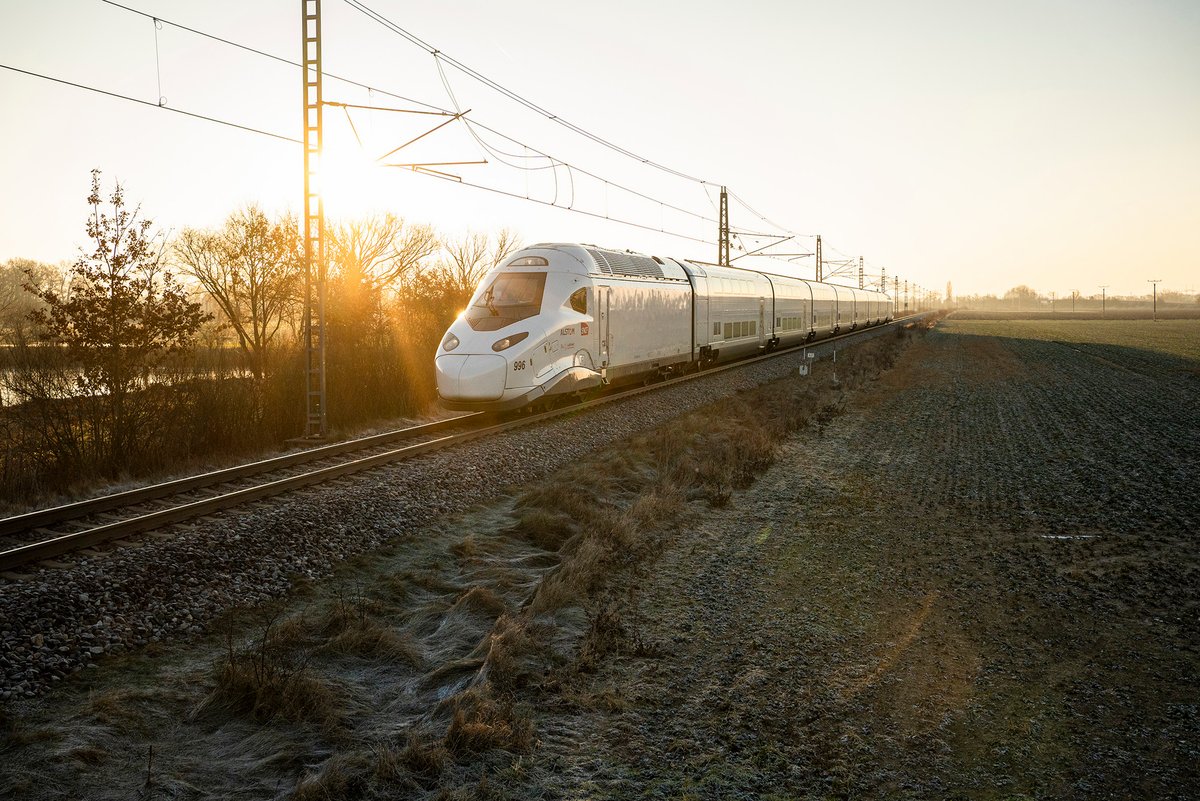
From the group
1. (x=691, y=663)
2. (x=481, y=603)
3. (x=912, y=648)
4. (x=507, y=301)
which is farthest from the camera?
(x=507, y=301)

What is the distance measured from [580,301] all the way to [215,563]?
416 inches

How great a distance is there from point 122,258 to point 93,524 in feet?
23.6

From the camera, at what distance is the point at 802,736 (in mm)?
4887

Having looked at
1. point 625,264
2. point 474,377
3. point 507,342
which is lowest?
point 474,377

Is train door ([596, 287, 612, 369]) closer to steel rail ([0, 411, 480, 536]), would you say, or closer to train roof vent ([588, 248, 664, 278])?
train roof vent ([588, 248, 664, 278])

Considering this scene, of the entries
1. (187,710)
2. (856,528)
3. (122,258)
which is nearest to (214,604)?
(187,710)

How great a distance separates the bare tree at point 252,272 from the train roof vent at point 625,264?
900 centimetres

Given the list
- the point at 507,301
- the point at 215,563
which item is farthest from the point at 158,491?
the point at 507,301

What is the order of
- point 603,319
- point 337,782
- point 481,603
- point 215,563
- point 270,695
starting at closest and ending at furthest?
point 337,782 < point 270,695 < point 481,603 < point 215,563 < point 603,319

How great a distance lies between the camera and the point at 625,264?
1953cm

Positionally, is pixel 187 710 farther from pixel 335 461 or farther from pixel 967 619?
pixel 335 461

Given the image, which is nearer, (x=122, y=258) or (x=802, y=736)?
(x=802, y=736)

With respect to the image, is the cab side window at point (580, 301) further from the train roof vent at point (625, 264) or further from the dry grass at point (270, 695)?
the dry grass at point (270, 695)

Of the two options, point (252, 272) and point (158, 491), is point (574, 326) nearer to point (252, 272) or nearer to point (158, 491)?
point (158, 491)
